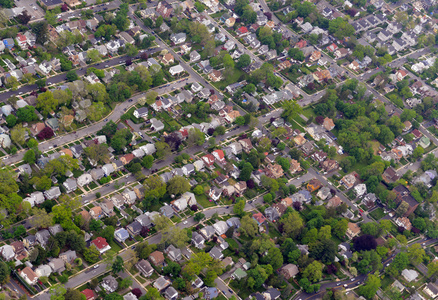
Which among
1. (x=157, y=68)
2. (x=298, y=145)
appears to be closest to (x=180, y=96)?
Result: (x=157, y=68)

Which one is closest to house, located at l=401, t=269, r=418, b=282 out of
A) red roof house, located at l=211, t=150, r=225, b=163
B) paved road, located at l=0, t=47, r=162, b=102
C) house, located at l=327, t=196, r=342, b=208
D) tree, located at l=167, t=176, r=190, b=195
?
house, located at l=327, t=196, r=342, b=208

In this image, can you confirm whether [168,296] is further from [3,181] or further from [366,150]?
[366,150]

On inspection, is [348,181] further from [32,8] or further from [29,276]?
[32,8]

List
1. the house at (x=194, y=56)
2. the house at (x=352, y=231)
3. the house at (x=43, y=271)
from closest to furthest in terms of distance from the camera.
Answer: the house at (x=43, y=271) < the house at (x=352, y=231) < the house at (x=194, y=56)

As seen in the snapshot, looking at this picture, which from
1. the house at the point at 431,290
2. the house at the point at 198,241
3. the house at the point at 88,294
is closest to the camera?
the house at the point at 88,294

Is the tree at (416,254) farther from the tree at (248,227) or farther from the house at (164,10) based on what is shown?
the house at (164,10)

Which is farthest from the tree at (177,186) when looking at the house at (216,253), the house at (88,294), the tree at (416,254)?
the tree at (416,254)

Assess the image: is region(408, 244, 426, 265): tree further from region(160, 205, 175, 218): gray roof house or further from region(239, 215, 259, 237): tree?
region(160, 205, 175, 218): gray roof house
